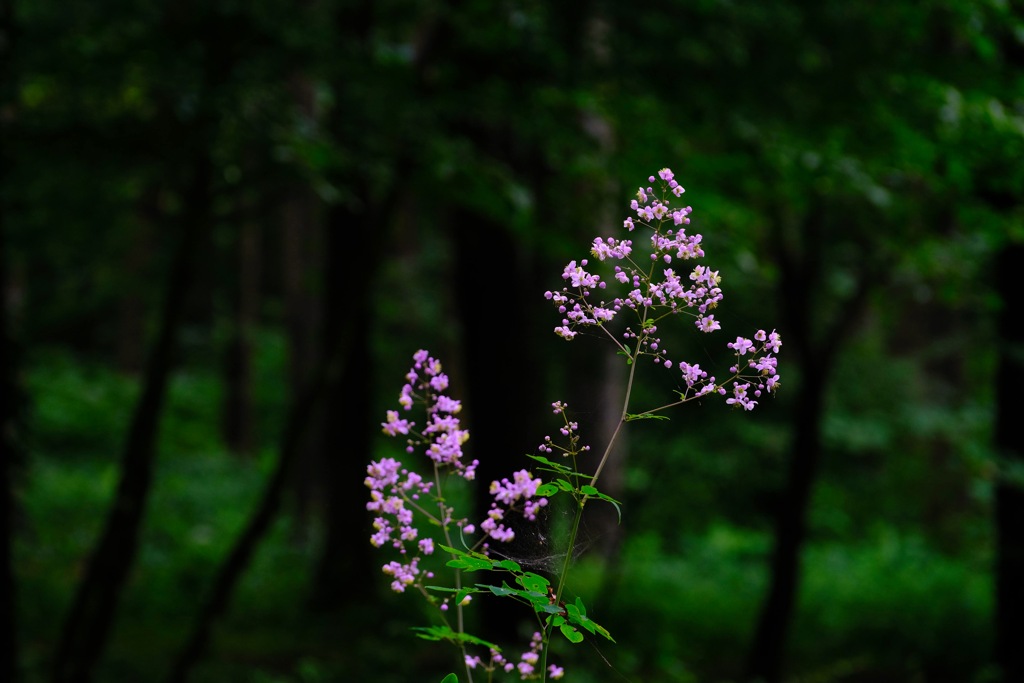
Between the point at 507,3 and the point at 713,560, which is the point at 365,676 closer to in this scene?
the point at 507,3

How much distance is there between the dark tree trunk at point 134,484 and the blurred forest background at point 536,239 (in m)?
0.02

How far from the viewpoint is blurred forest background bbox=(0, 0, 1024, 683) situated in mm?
4926

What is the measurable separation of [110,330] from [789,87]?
24.0 m

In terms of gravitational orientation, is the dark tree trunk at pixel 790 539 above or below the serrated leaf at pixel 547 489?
above

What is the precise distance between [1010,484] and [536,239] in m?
3.20

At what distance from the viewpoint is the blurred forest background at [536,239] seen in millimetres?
4926

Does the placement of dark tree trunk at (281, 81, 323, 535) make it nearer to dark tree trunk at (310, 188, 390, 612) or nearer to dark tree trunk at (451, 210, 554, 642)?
dark tree trunk at (310, 188, 390, 612)

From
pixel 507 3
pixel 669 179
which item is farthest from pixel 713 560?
pixel 669 179

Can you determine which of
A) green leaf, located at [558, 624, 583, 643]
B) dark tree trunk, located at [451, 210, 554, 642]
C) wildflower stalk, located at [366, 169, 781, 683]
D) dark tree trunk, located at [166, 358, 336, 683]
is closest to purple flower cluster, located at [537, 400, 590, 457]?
wildflower stalk, located at [366, 169, 781, 683]

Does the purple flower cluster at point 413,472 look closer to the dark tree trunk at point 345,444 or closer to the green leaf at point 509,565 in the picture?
the green leaf at point 509,565

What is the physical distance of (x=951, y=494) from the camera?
16.2 m

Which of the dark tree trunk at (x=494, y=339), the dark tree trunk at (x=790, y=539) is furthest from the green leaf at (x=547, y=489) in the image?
the dark tree trunk at (x=790, y=539)

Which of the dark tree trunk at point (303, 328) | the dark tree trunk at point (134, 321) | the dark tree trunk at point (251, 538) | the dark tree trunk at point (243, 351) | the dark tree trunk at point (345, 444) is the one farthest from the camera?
the dark tree trunk at point (134, 321)

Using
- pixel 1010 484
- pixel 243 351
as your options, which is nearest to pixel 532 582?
pixel 1010 484
